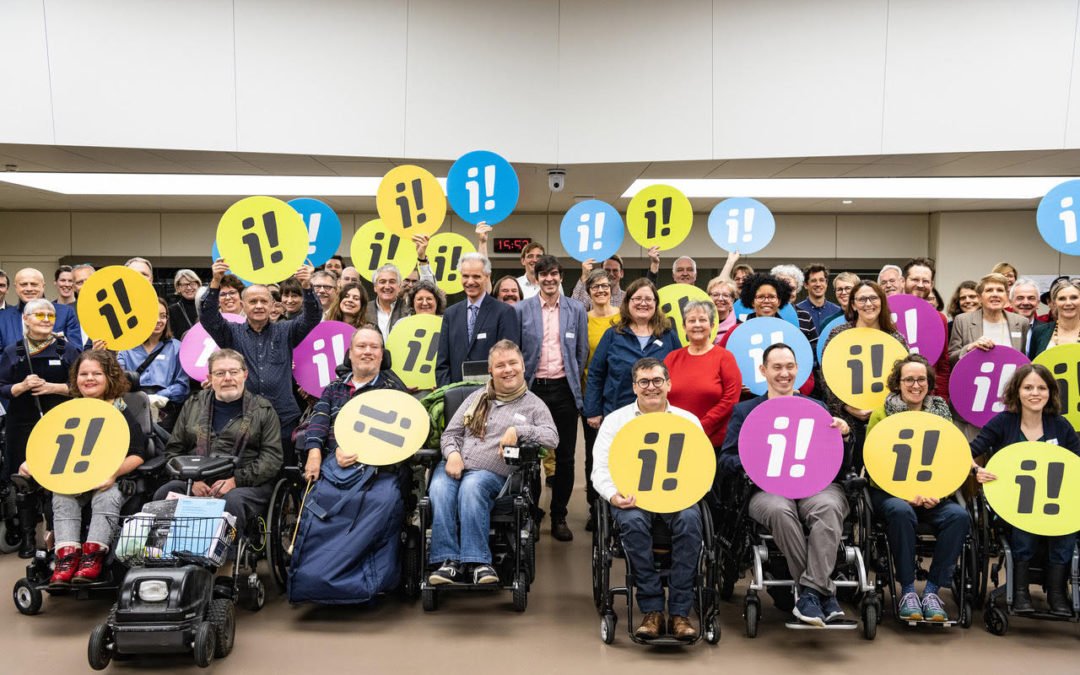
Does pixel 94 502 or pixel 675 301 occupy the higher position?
pixel 675 301

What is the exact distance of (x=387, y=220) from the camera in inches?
202

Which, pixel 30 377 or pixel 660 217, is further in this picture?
pixel 660 217

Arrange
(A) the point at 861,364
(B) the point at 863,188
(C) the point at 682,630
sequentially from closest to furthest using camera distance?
(C) the point at 682,630 < (A) the point at 861,364 < (B) the point at 863,188

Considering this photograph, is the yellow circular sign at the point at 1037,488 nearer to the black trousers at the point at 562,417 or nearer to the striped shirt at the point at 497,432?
the striped shirt at the point at 497,432

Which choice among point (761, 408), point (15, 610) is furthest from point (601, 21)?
point (15, 610)

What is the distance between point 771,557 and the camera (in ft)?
11.1

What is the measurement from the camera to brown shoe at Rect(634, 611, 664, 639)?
3113mm

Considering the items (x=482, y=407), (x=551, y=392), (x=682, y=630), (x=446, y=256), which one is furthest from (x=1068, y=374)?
(x=446, y=256)

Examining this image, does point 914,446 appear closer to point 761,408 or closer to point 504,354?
point 761,408

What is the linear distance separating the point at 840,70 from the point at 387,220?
4346 millimetres

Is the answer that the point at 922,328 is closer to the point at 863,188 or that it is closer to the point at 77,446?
the point at 77,446

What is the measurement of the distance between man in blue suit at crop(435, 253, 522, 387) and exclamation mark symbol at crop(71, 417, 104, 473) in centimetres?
168

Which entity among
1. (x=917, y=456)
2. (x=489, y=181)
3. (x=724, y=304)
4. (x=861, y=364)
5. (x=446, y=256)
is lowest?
(x=917, y=456)

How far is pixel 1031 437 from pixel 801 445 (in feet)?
3.79
